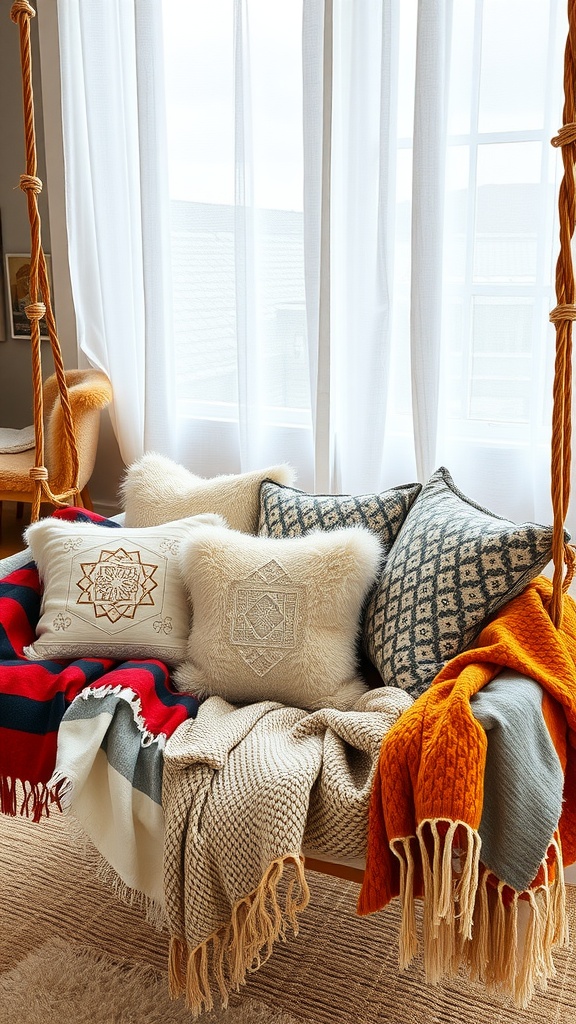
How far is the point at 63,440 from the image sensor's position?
11.7 ft

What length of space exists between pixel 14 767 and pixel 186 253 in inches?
98.7

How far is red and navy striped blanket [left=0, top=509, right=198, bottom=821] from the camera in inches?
61.3

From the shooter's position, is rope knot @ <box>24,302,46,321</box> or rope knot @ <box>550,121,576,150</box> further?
rope knot @ <box>24,302,46,321</box>

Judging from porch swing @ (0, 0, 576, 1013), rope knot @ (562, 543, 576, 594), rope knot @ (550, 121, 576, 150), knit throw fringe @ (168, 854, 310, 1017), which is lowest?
knit throw fringe @ (168, 854, 310, 1017)

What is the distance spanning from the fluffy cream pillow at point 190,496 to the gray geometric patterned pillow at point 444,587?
44 cm

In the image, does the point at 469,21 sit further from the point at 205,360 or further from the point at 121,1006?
the point at 121,1006

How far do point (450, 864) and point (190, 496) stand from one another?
3.56 ft

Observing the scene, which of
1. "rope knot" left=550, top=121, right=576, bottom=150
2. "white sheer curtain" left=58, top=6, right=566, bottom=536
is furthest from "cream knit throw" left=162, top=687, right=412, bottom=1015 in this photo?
"white sheer curtain" left=58, top=6, right=566, bottom=536

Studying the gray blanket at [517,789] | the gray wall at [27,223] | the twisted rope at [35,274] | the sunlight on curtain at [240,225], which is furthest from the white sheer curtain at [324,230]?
the gray blanket at [517,789]

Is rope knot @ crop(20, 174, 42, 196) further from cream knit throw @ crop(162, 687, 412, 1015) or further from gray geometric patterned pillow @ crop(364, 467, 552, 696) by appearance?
cream knit throw @ crop(162, 687, 412, 1015)

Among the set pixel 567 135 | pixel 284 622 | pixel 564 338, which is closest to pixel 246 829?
pixel 284 622

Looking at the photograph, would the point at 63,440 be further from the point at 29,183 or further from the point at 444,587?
the point at 444,587

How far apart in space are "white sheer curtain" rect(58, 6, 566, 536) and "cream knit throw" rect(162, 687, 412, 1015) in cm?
185

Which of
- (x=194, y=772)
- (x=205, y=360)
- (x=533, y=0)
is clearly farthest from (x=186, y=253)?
(x=194, y=772)
